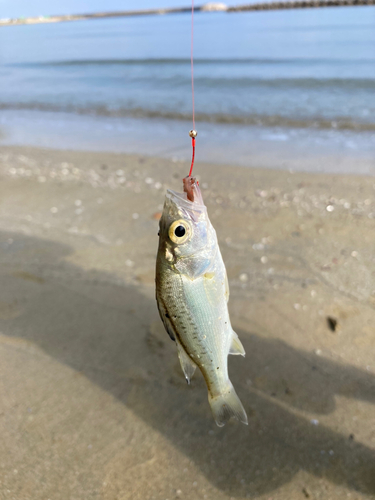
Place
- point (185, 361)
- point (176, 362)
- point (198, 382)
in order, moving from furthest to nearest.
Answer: point (176, 362) → point (198, 382) → point (185, 361)

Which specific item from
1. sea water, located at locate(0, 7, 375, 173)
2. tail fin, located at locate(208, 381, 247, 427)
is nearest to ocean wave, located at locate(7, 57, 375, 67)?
sea water, located at locate(0, 7, 375, 173)

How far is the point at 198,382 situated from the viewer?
131 inches

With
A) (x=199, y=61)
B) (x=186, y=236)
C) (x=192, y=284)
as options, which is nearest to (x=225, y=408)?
(x=192, y=284)

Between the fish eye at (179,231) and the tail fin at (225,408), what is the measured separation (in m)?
0.99

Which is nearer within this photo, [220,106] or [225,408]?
[225,408]

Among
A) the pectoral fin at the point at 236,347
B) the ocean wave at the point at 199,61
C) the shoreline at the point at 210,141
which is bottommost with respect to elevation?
the pectoral fin at the point at 236,347

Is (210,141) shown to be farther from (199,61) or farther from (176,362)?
(199,61)

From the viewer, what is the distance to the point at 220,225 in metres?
5.78

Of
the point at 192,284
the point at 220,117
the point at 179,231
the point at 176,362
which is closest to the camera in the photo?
the point at 179,231

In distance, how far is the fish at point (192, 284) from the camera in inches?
74.6

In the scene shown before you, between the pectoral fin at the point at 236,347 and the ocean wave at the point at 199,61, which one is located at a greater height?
the ocean wave at the point at 199,61

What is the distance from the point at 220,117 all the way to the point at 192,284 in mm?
11754

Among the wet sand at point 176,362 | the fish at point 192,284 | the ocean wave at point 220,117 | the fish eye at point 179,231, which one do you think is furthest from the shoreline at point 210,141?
the fish eye at point 179,231

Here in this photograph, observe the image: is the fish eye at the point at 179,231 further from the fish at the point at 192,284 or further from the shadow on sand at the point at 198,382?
the shadow on sand at the point at 198,382
